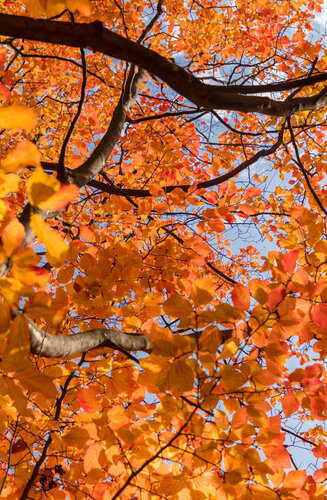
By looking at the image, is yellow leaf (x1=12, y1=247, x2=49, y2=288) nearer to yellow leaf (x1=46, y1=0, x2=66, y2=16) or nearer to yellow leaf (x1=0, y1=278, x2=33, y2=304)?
yellow leaf (x1=0, y1=278, x2=33, y2=304)

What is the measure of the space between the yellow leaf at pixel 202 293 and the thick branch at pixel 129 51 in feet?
3.05

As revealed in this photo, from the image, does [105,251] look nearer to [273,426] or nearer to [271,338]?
[271,338]

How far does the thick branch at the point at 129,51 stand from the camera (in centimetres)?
154

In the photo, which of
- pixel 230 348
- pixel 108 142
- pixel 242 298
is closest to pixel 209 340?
pixel 230 348

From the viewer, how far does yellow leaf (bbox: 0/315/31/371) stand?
1119 mm

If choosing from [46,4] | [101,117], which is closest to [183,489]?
[46,4]

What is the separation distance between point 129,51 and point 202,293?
127 cm

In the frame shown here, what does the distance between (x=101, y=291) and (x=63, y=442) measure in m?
1.08

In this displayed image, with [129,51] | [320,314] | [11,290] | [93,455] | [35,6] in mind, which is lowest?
[93,455]

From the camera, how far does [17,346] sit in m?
1.13

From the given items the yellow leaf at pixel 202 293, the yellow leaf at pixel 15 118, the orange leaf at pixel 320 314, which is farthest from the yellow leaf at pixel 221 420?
the yellow leaf at pixel 15 118

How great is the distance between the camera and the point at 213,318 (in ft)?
4.68

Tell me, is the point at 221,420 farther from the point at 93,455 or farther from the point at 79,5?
the point at 79,5

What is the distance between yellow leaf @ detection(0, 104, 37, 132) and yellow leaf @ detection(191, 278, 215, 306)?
955mm
